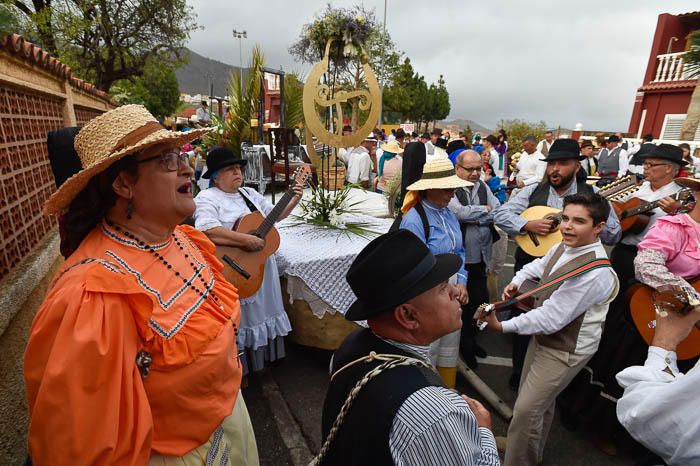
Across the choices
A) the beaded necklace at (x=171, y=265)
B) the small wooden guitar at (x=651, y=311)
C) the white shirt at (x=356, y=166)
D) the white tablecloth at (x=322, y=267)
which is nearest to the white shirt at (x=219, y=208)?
the white tablecloth at (x=322, y=267)

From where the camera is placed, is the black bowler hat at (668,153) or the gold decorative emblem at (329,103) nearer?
the black bowler hat at (668,153)

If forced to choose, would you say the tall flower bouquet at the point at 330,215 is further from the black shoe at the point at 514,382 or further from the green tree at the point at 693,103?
the green tree at the point at 693,103

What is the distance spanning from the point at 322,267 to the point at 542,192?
2.43m

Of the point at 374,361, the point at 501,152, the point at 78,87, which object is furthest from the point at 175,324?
the point at 501,152

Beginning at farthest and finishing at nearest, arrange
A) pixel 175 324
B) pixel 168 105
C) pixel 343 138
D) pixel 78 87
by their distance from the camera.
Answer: pixel 168 105, pixel 78 87, pixel 343 138, pixel 175 324

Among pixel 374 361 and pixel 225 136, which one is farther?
pixel 225 136

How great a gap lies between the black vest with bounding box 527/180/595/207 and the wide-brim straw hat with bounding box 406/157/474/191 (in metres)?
1.20

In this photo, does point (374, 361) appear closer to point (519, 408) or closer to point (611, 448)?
point (519, 408)

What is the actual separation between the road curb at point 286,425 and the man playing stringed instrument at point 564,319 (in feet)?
4.72

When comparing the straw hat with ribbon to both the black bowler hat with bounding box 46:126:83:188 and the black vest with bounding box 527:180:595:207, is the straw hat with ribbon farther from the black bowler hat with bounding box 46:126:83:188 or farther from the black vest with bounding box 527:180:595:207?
the black bowler hat with bounding box 46:126:83:188

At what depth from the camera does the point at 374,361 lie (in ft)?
4.01

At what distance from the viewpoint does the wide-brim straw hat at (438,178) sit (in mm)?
2938

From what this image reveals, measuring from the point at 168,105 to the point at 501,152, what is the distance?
38.0m

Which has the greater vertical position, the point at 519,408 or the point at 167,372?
the point at 167,372
